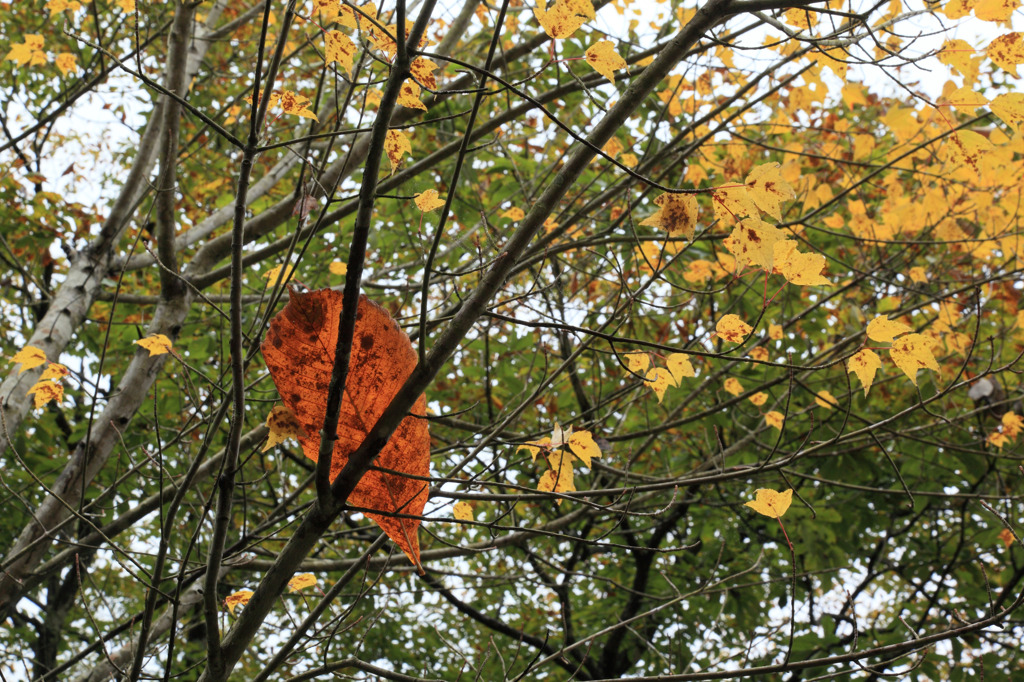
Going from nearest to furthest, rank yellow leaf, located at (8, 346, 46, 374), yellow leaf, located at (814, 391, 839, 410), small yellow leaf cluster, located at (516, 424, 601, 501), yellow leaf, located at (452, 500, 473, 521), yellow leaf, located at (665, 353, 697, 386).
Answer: yellow leaf, located at (665, 353, 697, 386) < small yellow leaf cluster, located at (516, 424, 601, 501) < yellow leaf, located at (452, 500, 473, 521) < yellow leaf, located at (8, 346, 46, 374) < yellow leaf, located at (814, 391, 839, 410)

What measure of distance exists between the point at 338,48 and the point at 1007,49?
5.09 feet

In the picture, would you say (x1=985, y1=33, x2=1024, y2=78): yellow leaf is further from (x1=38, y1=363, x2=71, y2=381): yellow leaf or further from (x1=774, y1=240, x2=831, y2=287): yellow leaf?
(x1=38, y1=363, x2=71, y2=381): yellow leaf

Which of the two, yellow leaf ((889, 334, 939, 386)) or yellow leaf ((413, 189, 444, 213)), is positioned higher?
yellow leaf ((413, 189, 444, 213))

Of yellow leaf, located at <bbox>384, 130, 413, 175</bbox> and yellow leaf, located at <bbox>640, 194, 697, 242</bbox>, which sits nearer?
yellow leaf, located at <bbox>640, 194, 697, 242</bbox>

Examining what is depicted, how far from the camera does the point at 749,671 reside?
109cm

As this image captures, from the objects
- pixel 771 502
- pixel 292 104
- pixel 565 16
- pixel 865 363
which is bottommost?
pixel 771 502

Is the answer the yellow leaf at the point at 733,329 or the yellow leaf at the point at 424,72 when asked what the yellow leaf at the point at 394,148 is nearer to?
the yellow leaf at the point at 424,72

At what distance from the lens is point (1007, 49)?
1673mm

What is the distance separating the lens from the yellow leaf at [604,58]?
1.40 metres

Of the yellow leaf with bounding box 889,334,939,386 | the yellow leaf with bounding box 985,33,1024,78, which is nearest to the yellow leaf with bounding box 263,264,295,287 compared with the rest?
the yellow leaf with bounding box 889,334,939,386

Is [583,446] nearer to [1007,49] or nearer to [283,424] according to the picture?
[283,424]

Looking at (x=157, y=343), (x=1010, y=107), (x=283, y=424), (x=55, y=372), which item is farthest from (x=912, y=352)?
(x=55, y=372)

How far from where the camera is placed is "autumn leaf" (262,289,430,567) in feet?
3.44

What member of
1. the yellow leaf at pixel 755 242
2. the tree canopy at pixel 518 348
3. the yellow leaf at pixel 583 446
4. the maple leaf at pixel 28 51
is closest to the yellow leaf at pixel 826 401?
the tree canopy at pixel 518 348
